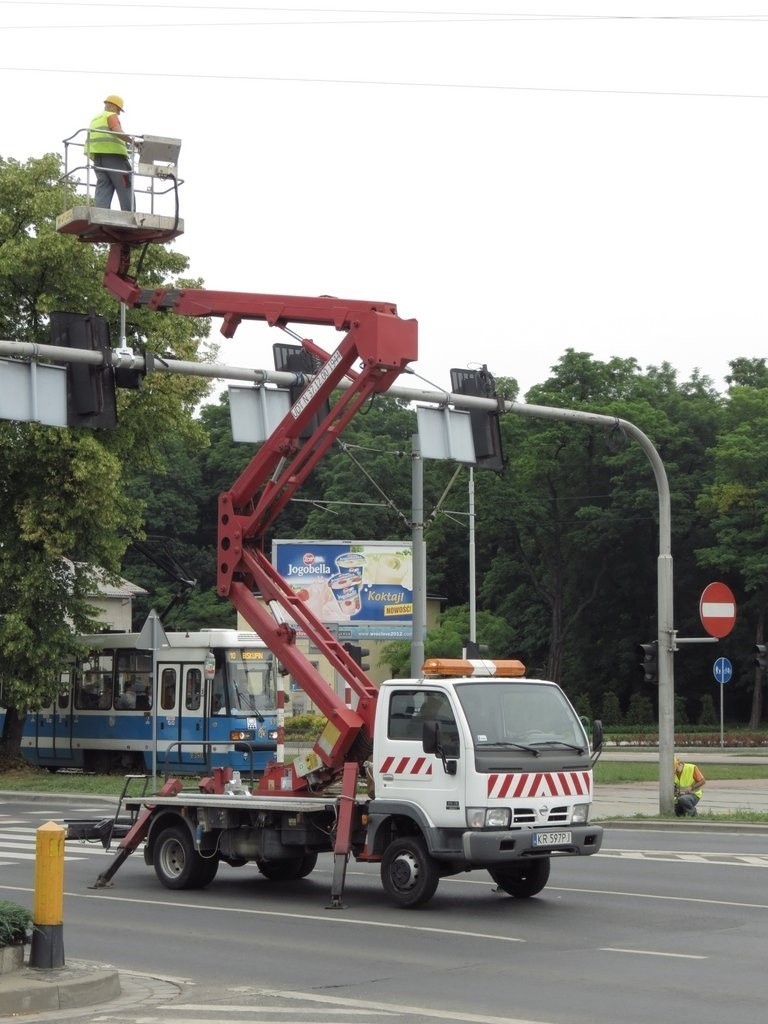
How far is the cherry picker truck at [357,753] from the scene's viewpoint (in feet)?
48.5

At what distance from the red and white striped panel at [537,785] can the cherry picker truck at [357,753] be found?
0.01 meters

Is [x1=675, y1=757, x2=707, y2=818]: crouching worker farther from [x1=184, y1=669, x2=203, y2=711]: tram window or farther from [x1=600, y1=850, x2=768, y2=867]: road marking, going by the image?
[x1=184, y1=669, x2=203, y2=711]: tram window

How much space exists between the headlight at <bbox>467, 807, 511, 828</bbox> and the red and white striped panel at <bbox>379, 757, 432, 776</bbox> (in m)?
0.63

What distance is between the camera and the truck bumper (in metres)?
14.3

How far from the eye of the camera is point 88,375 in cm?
1803

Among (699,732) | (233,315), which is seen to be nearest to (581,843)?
(233,315)

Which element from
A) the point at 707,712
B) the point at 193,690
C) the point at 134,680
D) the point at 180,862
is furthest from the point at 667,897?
the point at 707,712

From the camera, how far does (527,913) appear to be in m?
14.7

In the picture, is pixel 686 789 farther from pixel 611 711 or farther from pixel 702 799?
pixel 611 711

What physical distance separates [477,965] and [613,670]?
6504 centimetres

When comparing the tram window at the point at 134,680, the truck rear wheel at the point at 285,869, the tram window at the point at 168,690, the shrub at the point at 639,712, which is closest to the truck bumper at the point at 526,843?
the truck rear wheel at the point at 285,869

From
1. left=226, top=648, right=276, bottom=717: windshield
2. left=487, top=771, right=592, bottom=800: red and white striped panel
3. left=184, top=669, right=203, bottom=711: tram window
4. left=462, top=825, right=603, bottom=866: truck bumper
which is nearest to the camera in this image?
left=462, top=825, right=603, bottom=866: truck bumper

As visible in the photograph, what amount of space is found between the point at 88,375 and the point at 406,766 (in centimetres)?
586

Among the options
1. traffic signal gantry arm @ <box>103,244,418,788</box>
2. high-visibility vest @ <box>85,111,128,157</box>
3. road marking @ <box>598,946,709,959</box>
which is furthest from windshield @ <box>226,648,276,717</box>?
road marking @ <box>598,946,709,959</box>
